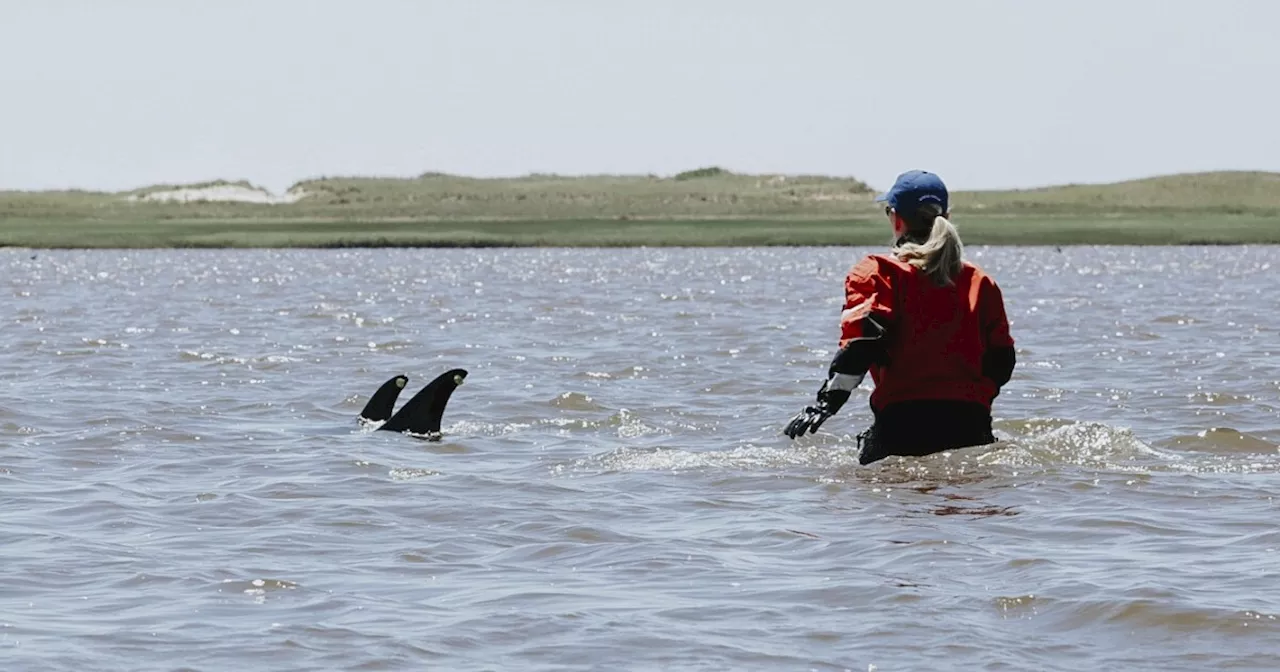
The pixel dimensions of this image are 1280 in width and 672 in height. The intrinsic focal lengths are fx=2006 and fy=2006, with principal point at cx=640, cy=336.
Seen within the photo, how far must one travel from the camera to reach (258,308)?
38875 mm

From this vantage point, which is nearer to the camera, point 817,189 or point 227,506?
point 227,506

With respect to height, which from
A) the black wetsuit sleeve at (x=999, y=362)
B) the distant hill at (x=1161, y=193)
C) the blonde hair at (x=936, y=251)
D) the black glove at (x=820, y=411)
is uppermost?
the distant hill at (x=1161, y=193)

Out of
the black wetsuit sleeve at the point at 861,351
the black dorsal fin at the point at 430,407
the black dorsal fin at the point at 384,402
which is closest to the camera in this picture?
the black wetsuit sleeve at the point at 861,351

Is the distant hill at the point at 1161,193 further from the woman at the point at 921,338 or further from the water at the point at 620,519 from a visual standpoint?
the woman at the point at 921,338

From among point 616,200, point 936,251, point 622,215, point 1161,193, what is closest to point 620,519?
point 936,251

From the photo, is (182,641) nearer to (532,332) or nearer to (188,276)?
(532,332)

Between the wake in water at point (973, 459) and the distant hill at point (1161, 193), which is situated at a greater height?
the distant hill at point (1161, 193)

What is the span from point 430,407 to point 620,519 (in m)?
4.83

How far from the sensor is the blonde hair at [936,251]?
37.7 feet

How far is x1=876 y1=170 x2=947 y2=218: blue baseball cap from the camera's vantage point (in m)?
11.7

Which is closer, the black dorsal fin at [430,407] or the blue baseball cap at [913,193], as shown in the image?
the blue baseball cap at [913,193]

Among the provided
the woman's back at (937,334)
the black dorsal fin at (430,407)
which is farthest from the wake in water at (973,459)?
the black dorsal fin at (430,407)

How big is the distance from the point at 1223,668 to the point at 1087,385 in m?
12.8

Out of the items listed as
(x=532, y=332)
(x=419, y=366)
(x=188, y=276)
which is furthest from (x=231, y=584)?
(x=188, y=276)
